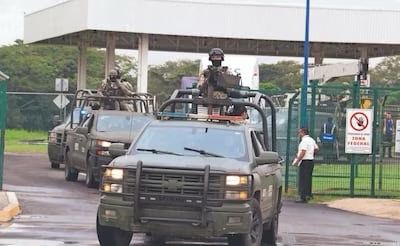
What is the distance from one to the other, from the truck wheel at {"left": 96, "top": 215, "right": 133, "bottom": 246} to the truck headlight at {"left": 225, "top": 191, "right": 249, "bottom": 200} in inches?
60.7

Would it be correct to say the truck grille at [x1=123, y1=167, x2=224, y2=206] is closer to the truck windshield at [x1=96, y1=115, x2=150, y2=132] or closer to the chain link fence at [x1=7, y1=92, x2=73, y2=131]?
the truck windshield at [x1=96, y1=115, x2=150, y2=132]

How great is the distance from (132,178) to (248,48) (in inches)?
1588

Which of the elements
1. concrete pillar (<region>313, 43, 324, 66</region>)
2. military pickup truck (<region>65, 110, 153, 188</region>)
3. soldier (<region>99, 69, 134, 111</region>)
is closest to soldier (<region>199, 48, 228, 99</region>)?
military pickup truck (<region>65, 110, 153, 188</region>)

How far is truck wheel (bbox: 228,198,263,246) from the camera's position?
11234 mm

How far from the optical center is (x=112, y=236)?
11625mm

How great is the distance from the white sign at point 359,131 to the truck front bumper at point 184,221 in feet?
36.1

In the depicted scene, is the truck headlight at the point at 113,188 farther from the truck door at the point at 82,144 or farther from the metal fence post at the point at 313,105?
the metal fence post at the point at 313,105

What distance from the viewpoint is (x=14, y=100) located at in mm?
53594

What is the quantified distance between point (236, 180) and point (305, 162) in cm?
989

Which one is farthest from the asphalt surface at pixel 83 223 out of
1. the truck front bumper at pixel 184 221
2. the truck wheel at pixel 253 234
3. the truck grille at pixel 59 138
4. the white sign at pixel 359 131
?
the truck grille at pixel 59 138

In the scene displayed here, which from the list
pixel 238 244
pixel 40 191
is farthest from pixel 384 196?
pixel 238 244

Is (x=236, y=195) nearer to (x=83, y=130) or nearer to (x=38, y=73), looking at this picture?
(x=83, y=130)

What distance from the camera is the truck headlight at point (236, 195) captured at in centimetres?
1087

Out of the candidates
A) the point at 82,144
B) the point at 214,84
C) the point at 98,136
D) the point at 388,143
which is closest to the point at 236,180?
the point at 214,84
